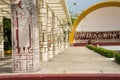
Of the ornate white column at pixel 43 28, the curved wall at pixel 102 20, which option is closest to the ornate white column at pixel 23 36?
the ornate white column at pixel 43 28

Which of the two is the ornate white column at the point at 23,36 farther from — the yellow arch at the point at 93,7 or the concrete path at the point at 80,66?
the yellow arch at the point at 93,7

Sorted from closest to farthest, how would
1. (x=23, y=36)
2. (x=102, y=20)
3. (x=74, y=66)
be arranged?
(x=23, y=36) < (x=74, y=66) < (x=102, y=20)

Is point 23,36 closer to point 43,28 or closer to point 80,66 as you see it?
point 80,66

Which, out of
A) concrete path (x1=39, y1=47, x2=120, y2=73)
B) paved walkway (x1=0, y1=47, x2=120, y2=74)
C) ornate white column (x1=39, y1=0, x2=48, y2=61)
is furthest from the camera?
ornate white column (x1=39, y1=0, x2=48, y2=61)

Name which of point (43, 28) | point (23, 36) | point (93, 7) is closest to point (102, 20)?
point (93, 7)

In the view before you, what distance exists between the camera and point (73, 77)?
9.86 meters

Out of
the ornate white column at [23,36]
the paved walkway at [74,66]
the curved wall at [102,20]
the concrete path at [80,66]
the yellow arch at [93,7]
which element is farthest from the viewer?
the curved wall at [102,20]

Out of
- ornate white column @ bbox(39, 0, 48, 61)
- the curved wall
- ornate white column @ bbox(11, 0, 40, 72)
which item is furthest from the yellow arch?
ornate white column @ bbox(11, 0, 40, 72)

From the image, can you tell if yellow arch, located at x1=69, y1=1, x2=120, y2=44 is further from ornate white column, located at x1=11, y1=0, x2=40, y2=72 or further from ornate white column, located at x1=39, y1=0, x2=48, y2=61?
ornate white column, located at x1=11, y1=0, x2=40, y2=72

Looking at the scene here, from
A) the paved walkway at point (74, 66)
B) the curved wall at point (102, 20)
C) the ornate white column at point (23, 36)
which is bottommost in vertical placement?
the paved walkway at point (74, 66)

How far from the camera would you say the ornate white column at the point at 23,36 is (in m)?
11.2

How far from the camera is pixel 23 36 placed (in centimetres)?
1120

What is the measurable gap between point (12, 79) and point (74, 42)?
44940 millimetres

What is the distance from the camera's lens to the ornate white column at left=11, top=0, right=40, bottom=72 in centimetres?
1118
